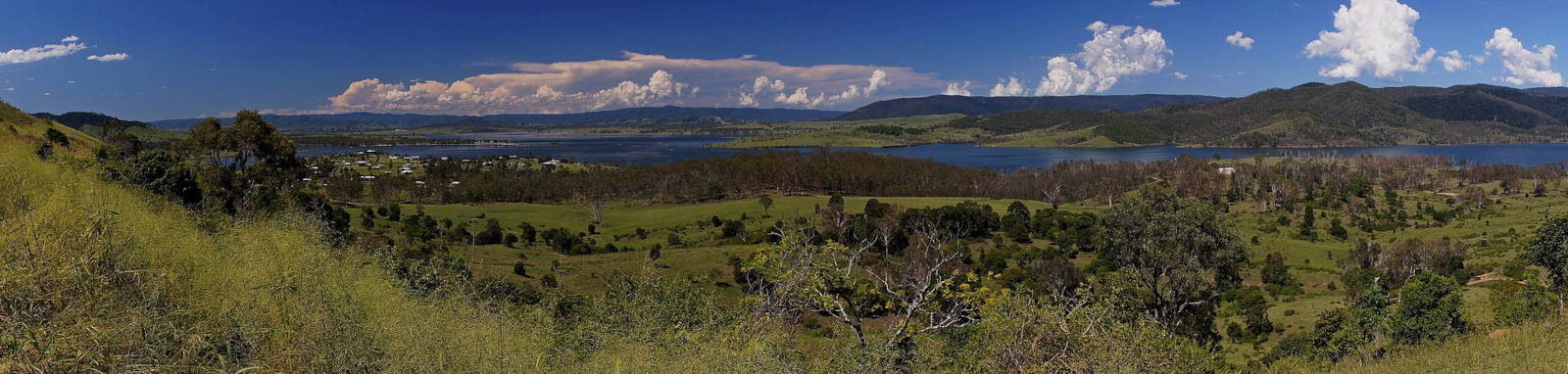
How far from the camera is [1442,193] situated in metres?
124

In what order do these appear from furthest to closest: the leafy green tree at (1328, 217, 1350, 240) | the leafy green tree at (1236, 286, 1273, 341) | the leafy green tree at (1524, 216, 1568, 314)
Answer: the leafy green tree at (1328, 217, 1350, 240)
the leafy green tree at (1236, 286, 1273, 341)
the leafy green tree at (1524, 216, 1568, 314)

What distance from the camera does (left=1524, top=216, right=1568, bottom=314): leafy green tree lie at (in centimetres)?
2580

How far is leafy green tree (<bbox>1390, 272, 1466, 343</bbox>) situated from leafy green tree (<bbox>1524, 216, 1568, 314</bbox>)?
286 cm

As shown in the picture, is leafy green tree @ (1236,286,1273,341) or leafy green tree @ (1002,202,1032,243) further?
leafy green tree @ (1002,202,1032,243)

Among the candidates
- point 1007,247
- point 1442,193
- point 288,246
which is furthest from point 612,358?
point 1442,193

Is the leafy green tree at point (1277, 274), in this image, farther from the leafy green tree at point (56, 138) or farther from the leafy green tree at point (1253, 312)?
the leafy green tree at point (56, 138)

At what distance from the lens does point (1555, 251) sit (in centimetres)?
2627

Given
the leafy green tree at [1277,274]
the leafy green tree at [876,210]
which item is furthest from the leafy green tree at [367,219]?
the leafy green tree at [1277,274]

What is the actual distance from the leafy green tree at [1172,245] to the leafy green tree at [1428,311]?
6.69 metres

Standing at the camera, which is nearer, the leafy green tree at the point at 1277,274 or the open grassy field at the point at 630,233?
the open grassy field at the point at 630,233

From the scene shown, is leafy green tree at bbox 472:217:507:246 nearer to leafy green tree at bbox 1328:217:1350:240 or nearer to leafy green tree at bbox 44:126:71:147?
leafy green tree at bbox 44:126:71:147

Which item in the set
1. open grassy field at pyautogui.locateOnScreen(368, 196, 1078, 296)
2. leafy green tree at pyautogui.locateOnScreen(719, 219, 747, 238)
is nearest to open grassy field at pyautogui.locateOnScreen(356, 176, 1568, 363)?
open grassy field at pyautogui.locateOnScreen(368, 196, 1078, 296)

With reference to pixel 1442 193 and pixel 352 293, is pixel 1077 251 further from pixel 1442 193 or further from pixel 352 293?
pixel 1442 193

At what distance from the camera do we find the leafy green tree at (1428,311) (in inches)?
1057
